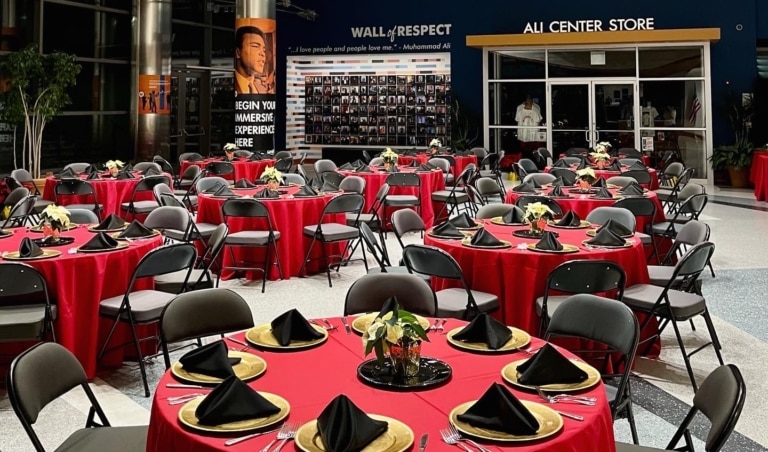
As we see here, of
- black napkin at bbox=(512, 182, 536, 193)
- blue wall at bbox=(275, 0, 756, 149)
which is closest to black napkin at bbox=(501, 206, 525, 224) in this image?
black napkin at bbox=(512, 182, 536, 193)

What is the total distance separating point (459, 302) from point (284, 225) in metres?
3.11

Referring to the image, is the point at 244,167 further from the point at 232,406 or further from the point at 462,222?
the point at 232,406

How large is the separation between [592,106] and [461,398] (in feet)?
48.2

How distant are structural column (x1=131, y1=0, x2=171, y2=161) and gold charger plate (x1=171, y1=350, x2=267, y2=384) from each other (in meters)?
12.8

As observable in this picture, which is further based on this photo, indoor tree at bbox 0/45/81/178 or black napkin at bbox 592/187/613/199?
indoor tree at bbox 0/45/81/178

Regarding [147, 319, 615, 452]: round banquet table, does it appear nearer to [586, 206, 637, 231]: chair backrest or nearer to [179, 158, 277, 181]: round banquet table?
[586, 206, 637, 231]: chair backrest

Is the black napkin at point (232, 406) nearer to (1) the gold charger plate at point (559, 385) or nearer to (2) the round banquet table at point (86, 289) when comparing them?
(1) the gold charger plate at point (559, 385)

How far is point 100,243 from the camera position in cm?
481

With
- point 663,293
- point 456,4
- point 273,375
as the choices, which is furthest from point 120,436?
point 456,4

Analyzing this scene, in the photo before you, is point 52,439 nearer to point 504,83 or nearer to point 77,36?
point 77,36

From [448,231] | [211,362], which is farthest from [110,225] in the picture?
[211,362]

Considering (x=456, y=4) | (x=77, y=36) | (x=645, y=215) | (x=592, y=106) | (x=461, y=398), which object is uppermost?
(x=456, y=4)

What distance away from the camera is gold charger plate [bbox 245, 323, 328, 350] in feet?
9.42

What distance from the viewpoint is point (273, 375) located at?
259 cm
